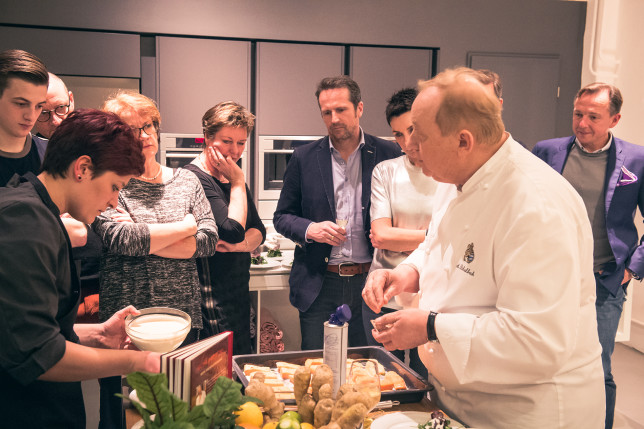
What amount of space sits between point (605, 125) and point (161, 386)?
9.12 feet

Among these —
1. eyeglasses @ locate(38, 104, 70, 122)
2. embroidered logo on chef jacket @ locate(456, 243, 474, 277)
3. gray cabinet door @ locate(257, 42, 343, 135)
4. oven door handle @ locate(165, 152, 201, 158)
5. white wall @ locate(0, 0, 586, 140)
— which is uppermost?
white wall @ locate(0, 0, 586, 140)

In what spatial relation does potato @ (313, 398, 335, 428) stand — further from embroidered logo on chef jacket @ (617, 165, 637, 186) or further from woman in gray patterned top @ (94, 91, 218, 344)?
embroidered logo on chef jacket @ (617, 165, 637, 186)

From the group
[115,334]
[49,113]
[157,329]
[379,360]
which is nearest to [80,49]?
[49,113]

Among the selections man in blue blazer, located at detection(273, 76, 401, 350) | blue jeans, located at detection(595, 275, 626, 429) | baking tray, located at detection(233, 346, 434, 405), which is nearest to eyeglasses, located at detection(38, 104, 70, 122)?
man in blue blazer, located at detection(273, 76, 401, 350)

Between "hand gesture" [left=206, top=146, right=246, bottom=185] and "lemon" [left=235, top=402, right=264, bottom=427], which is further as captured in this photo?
"hand gesture" [left=206, top=146, right=246, bottom=185]

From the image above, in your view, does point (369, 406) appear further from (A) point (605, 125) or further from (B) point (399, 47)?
(B) point (399, 47)

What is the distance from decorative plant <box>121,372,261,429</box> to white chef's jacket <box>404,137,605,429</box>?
54cm

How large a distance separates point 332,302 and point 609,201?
1571mm

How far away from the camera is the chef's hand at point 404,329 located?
1360mm

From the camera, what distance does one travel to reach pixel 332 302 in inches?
110

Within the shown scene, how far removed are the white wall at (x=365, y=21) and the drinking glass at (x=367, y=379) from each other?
10.8 feet

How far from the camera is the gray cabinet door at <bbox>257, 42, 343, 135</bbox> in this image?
4250 mm

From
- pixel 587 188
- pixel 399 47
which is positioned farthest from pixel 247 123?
pixel 399 47

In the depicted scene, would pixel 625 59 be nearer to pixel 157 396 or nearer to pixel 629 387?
pixel 629 387
